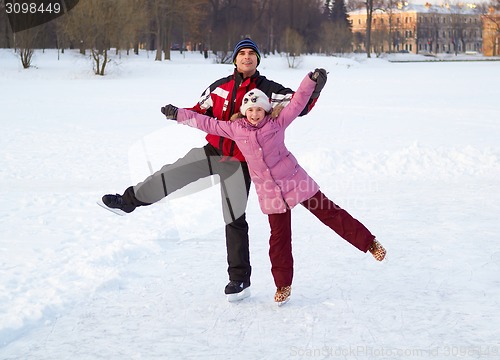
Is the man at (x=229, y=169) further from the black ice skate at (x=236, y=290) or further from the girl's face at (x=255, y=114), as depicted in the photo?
the girl's face at (x=255, y=114)

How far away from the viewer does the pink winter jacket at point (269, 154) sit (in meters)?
3.72

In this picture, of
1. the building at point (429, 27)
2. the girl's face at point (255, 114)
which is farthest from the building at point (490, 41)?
the girl's face at point (255, 114)

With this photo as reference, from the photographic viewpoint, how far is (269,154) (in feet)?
12.4

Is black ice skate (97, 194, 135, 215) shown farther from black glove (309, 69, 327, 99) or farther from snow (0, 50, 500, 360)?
black glove (309, 69, 327, 99)

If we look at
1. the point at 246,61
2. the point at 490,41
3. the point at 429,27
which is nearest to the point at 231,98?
the point at 246,61

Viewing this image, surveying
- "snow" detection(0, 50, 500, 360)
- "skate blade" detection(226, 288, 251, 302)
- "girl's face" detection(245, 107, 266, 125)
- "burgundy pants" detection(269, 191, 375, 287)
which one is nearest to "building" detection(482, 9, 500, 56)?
"snow" detection(0, 50, 500, 360)

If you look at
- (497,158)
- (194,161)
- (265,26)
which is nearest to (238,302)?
(194,161)

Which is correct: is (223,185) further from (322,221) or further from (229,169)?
(322,221)

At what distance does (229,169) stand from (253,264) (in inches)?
43.9

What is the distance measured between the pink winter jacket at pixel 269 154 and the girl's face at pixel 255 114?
0.10ft

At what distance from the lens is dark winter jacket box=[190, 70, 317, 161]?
3.84 m

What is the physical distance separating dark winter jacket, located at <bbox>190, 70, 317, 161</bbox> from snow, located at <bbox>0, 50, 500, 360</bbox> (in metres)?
0.81

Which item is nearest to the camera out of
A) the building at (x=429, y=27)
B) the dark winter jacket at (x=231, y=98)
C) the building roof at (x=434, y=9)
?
the dark winter jacket at (x=231, y=98)

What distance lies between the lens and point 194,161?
4051 millimetres
